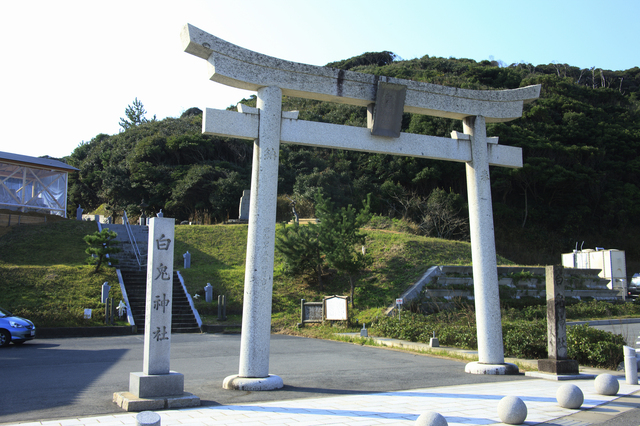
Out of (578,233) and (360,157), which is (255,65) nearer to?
(360,157)

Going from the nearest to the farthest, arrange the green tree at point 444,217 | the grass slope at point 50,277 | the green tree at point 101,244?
the grass slope at point 50,277 → the green tree at point 101,244 → the green tree at point 444,217

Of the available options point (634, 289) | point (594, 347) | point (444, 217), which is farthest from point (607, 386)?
point (444, 217)

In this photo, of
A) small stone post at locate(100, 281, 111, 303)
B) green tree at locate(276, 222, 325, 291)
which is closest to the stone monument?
small stone post at locate(100, 281, 111, 303)

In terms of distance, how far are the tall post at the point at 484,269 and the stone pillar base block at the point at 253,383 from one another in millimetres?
4121

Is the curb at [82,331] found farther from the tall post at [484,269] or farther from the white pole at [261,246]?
the tall post at [484,269]

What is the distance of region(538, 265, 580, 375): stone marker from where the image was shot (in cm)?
893

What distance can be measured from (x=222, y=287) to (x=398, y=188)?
877 inches

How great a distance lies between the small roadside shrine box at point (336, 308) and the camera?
57.4 ft

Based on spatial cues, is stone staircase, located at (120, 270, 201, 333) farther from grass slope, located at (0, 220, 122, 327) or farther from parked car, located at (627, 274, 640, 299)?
parked car, located at (627, 274, 640, 299)

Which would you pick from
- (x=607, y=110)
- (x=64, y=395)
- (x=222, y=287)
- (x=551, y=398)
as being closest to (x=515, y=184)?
(x=607, y=110)

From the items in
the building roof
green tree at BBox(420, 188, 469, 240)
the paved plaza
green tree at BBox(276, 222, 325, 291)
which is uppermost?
the building roof

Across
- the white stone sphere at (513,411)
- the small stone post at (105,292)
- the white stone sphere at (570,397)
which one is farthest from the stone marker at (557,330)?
the small stone post at (105,292)

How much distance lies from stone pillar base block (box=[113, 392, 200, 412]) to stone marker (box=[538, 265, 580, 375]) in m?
6.70

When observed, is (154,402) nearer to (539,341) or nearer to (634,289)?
(539,341)
